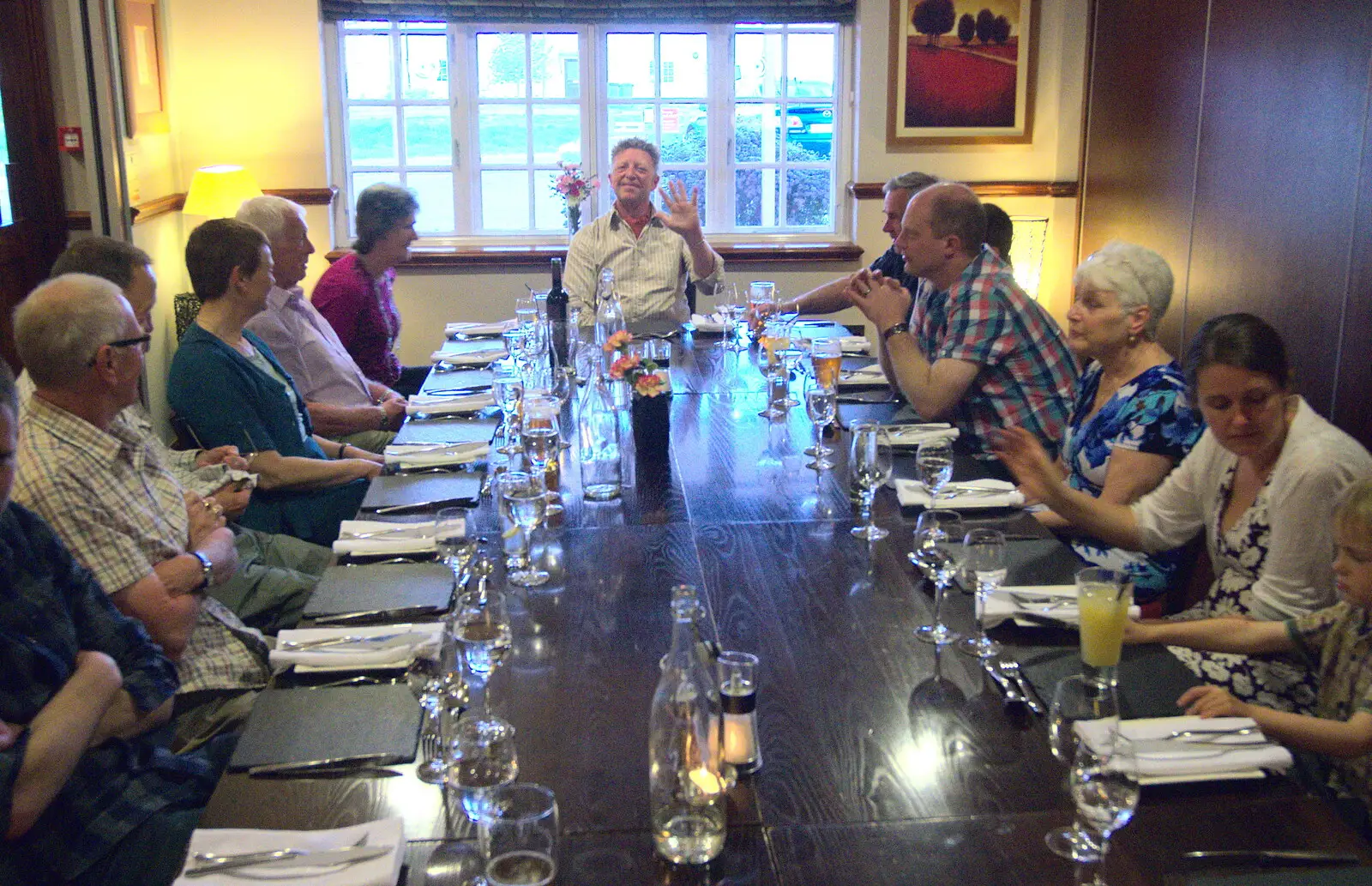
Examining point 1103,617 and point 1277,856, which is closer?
point 1277,856

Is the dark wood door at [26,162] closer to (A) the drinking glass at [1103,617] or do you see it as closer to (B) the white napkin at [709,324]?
(B) the white napkin at [709,324]

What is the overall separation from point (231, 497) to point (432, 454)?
1.47 ft

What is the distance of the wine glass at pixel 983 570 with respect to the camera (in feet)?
5.98

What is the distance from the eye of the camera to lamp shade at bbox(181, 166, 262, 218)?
5469 millimetres

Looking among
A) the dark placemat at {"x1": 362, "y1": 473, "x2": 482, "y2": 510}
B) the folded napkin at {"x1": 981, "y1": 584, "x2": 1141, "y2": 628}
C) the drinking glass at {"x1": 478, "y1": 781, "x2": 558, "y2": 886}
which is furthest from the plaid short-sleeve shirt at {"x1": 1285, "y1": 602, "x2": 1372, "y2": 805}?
the dark placemat at {"x1": 362, "y1": 473, "x2": 482, "y2": 510}

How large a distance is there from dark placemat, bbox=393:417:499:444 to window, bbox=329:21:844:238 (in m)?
3.22

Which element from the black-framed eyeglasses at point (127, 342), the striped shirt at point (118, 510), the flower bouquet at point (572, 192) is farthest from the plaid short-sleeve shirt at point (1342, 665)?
the flower bouquet at point (572, 192)

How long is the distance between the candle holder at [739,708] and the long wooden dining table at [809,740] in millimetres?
29

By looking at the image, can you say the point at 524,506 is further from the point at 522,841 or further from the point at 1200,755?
the point at 1200,755

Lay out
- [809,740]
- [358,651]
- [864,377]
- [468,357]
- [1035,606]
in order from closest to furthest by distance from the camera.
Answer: [809,740] → [358,651] → [1035,606] → [864,377] → [468,357]

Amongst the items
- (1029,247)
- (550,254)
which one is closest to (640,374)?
(550,254)

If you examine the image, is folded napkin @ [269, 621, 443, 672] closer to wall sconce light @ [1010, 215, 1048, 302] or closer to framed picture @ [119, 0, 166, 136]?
framed picture @ [119, 0, 166, 136]

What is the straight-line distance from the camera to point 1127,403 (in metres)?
2.68

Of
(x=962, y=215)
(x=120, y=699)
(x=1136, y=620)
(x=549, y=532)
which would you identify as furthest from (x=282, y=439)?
(x=1136, y=620)
